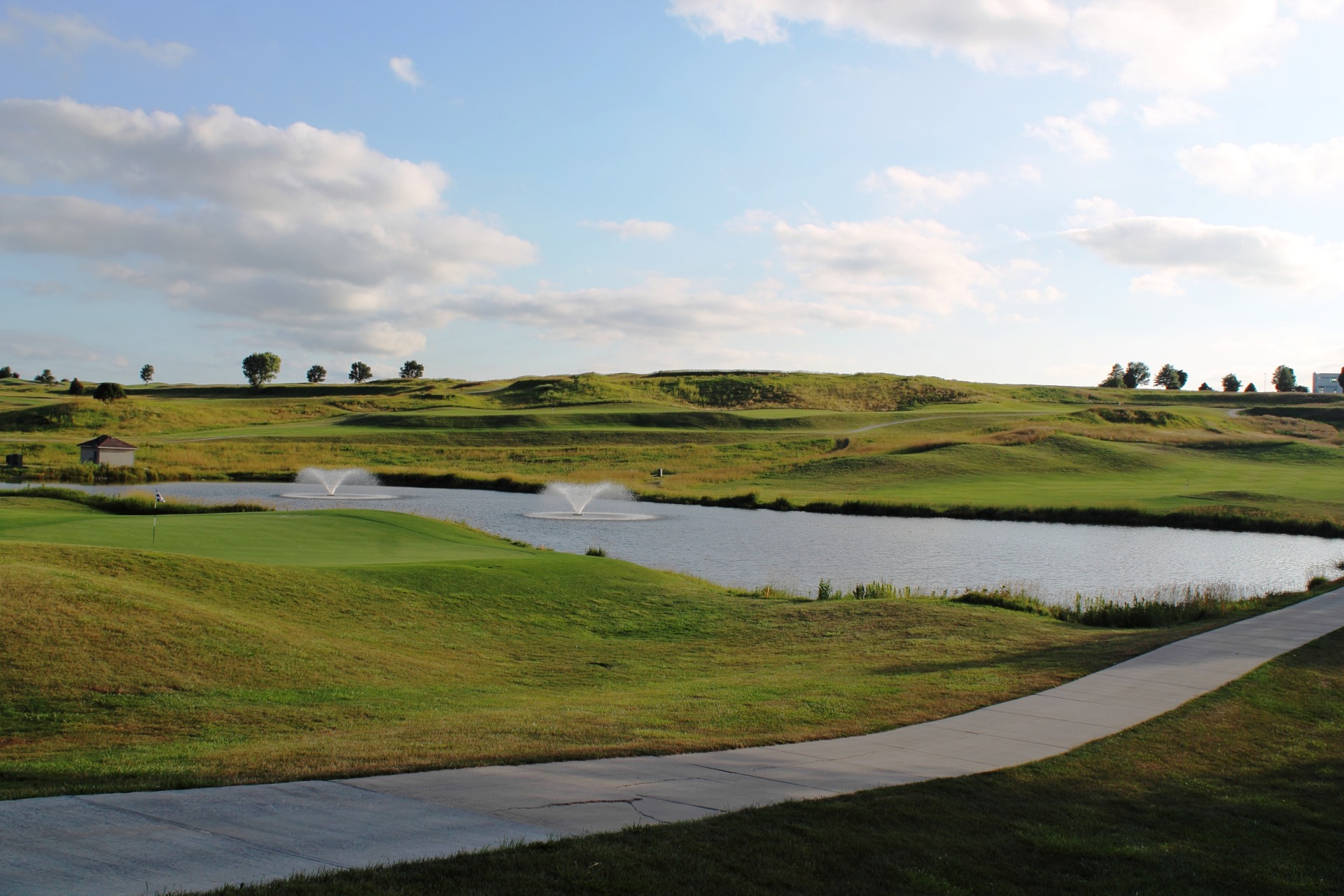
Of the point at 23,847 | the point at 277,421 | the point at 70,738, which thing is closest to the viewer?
the point at 23,847

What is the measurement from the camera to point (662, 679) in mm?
13641

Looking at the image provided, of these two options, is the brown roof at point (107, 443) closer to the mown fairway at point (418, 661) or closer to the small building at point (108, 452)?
the small building at point (108, 452)

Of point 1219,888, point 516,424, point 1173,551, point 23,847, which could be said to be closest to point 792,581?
point 1173,551

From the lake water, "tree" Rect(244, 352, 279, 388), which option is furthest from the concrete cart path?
"tree" Rect(244, 352, 279, 388)

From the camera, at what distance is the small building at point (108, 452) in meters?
55.4

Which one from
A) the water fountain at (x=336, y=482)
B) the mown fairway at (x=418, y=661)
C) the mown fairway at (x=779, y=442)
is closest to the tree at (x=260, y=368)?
the mown fairway at (x=779, y=442)

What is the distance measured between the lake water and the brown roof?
925cm

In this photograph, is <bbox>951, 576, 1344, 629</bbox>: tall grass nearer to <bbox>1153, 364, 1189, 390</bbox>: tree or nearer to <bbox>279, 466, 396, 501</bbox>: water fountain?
<bbox>279, 466, 396, 501</bbox>: water fountain

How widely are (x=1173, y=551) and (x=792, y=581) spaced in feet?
59.6

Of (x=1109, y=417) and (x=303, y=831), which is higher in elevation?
(x=1109, y=417)

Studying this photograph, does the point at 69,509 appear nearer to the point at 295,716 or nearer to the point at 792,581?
the point at 792,581

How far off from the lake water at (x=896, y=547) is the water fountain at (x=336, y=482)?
28.3 inches

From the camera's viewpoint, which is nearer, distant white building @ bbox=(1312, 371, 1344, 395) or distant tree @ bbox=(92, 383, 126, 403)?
distant tree @ bbox=(92, 383, 126, 403)

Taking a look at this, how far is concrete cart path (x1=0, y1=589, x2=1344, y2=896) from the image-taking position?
5.29 metres
